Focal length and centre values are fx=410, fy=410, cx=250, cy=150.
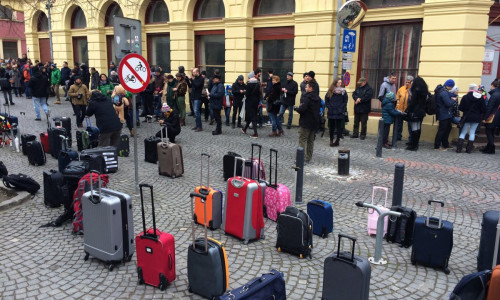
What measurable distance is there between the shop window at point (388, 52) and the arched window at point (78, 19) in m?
18.0

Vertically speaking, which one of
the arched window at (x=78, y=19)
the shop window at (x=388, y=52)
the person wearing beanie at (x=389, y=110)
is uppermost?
the arched window at (x=78, y=19)

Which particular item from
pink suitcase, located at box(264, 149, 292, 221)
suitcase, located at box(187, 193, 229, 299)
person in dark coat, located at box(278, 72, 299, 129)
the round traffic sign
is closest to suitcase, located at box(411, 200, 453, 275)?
pink suitcase, located at box(264, 149, 292, 221)

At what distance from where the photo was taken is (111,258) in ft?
16.7

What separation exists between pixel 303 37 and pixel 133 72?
910cm

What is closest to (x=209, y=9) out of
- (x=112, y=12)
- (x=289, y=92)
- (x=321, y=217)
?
(x=289, y=92)

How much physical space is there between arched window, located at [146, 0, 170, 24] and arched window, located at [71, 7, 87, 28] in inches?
248

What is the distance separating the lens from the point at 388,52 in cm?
1376

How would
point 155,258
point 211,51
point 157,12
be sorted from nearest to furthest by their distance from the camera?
point 155,258
point 211,51
point 157,12

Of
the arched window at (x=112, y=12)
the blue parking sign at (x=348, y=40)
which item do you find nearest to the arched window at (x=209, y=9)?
the arched window at (x=112, y=12)

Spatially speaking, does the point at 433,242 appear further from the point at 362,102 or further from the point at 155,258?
the point at 362,102

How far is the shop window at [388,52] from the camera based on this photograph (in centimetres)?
1322

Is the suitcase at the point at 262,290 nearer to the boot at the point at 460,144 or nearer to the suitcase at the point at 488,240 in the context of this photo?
the suitcase at the point at 488,240

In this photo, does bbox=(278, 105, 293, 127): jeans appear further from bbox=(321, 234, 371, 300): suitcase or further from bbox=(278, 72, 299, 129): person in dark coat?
bbox=(321, 234, 371, 300): suitcase

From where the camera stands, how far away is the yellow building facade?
471 inches
